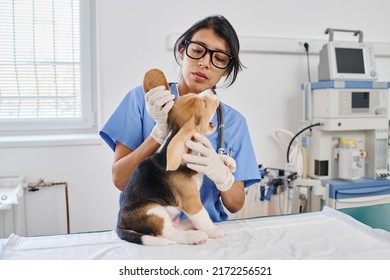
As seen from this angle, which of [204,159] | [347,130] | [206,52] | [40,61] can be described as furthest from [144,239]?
[347,130]

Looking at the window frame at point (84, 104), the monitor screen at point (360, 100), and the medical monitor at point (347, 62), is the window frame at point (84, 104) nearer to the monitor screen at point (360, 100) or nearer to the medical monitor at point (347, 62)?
the medical monitor at point (347, 62)

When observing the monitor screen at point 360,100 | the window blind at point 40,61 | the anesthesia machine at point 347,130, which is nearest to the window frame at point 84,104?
the window blind at point 40,61

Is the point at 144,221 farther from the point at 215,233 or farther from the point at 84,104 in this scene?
the point at 84,104

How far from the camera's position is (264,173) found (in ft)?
6.60

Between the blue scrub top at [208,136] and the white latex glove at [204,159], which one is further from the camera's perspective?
the blue scrub top at [208,136]

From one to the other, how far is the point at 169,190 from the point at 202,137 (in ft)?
0.57

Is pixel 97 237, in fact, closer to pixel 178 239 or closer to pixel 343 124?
pixel 178 239

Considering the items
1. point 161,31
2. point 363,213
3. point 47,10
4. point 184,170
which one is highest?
point 47,10

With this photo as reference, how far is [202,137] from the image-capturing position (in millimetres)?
999

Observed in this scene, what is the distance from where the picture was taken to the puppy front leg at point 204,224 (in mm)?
1053

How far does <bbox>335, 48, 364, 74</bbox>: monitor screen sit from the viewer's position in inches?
88.3

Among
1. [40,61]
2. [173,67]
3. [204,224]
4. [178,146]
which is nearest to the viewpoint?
[178,146]
